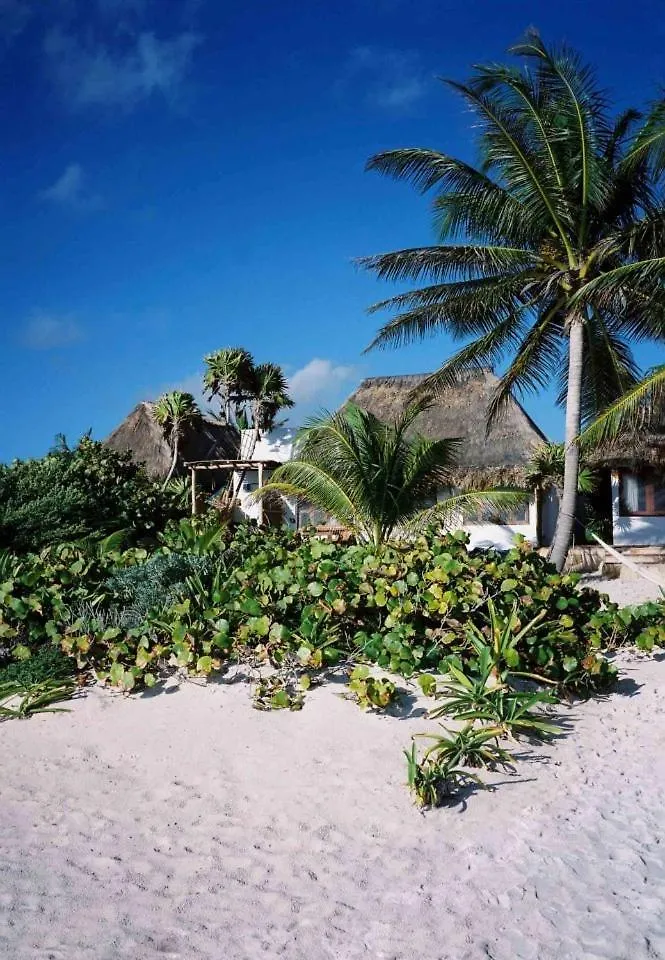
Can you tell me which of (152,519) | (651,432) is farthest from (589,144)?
(152,519)

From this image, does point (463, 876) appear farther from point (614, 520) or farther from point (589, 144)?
point (614, 520)

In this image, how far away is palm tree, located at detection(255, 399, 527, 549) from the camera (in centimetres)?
1323

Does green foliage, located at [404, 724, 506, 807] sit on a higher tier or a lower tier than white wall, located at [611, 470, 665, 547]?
lower

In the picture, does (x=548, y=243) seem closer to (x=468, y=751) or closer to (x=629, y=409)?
(x=629, y=409)

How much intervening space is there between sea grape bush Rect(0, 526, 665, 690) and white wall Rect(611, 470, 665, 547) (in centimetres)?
1290

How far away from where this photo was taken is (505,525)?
63.6 feet

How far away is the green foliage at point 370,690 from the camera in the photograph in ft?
17.7

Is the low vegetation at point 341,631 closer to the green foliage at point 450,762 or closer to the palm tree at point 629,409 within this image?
the green foliage at point 450,762

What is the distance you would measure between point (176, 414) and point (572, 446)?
1690 centimetres

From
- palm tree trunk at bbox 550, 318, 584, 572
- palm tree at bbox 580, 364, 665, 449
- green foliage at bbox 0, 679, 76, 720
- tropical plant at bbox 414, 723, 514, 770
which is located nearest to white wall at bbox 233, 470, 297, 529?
palm tree trunk at bbox 550, 318, 584, 572

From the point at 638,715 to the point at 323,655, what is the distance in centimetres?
230

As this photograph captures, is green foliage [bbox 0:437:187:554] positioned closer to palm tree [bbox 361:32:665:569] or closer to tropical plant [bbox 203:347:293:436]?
palm tree [bbox 361:32:665:569]

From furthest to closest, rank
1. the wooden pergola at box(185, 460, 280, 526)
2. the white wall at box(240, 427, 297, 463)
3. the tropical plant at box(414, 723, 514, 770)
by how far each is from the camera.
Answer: the white wall at box(240, 427, 297, 463)
the wooden pergola at box(185, 460, 280, 526)
the tropical plant at box(414, 723, 514, 770)

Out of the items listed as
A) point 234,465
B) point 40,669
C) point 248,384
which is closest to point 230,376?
point 248,384
